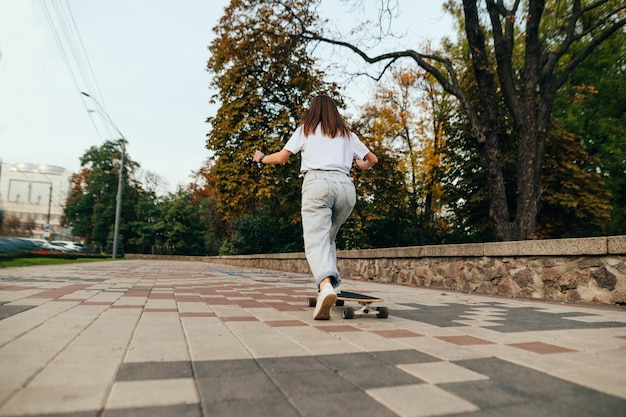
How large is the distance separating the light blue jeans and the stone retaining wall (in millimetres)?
3661

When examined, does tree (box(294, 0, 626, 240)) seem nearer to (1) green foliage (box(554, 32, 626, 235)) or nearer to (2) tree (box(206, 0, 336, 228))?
(2) tree (box(206, 0, 336, 228))

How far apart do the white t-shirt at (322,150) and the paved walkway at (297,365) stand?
138cm

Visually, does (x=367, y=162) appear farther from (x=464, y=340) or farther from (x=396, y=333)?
(x=464, y=340)

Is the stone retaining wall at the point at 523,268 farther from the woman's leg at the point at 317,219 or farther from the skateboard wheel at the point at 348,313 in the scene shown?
the woman's leg at the point at 317,219

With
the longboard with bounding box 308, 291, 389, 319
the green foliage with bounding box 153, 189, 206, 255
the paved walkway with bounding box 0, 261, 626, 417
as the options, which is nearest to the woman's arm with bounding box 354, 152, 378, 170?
the longboard with bounding box 308, 291, 389, 319

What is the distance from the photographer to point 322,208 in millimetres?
3666

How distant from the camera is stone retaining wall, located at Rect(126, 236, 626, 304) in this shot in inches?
202

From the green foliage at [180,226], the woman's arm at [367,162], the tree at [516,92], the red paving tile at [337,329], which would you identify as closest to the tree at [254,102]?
the tree at [516,92]

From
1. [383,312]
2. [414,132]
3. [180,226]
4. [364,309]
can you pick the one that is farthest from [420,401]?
[180,226]

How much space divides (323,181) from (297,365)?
6.24 ft

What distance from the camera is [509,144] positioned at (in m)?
18.4

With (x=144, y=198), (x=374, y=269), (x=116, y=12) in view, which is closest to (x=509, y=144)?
(x=374, y=269)

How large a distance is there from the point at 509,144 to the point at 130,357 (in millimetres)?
19345

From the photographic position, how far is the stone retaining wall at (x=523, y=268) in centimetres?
513
